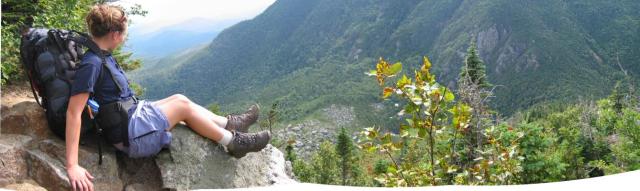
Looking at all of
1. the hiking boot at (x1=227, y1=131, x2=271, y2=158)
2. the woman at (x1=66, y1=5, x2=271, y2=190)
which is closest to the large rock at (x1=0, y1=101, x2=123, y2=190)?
the woman at (x1=66, y1=5, x2=271, y2=190)

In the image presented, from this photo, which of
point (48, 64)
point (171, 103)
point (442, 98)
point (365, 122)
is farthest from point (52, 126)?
point (365, 122)

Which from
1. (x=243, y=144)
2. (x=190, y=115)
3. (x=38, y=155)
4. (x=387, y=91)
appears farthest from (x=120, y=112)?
(x=387, y=91)

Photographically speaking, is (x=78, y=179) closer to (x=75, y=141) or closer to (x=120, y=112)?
(x=75, y=141)

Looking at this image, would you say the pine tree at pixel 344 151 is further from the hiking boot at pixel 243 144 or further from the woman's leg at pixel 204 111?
the hiking boot at pixel 243 144

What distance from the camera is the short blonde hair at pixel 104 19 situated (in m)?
3.75

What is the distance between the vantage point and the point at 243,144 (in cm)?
460

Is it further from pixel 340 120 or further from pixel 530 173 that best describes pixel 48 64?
pixel 340 120

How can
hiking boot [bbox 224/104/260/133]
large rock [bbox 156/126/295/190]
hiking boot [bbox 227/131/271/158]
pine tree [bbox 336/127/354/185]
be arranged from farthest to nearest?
pine tree [bbox 336/127/354/185] → hiking boot [bbox 224/104/260/133] → hiking boot [bbox 227/131/271/158] → large rock [bbox 156/126/295/190]

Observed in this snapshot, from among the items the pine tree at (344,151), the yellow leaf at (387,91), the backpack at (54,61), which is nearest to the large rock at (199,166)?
the backpack at (54,61)

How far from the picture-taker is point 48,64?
12.4 ft

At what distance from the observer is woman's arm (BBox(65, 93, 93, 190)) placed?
137 inches

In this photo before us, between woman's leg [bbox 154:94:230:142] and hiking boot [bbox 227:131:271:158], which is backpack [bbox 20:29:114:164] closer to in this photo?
woman's leg [bbox 154:94:230:142]

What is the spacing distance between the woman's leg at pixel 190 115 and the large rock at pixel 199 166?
0.11 m

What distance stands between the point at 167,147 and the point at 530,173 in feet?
20.9
